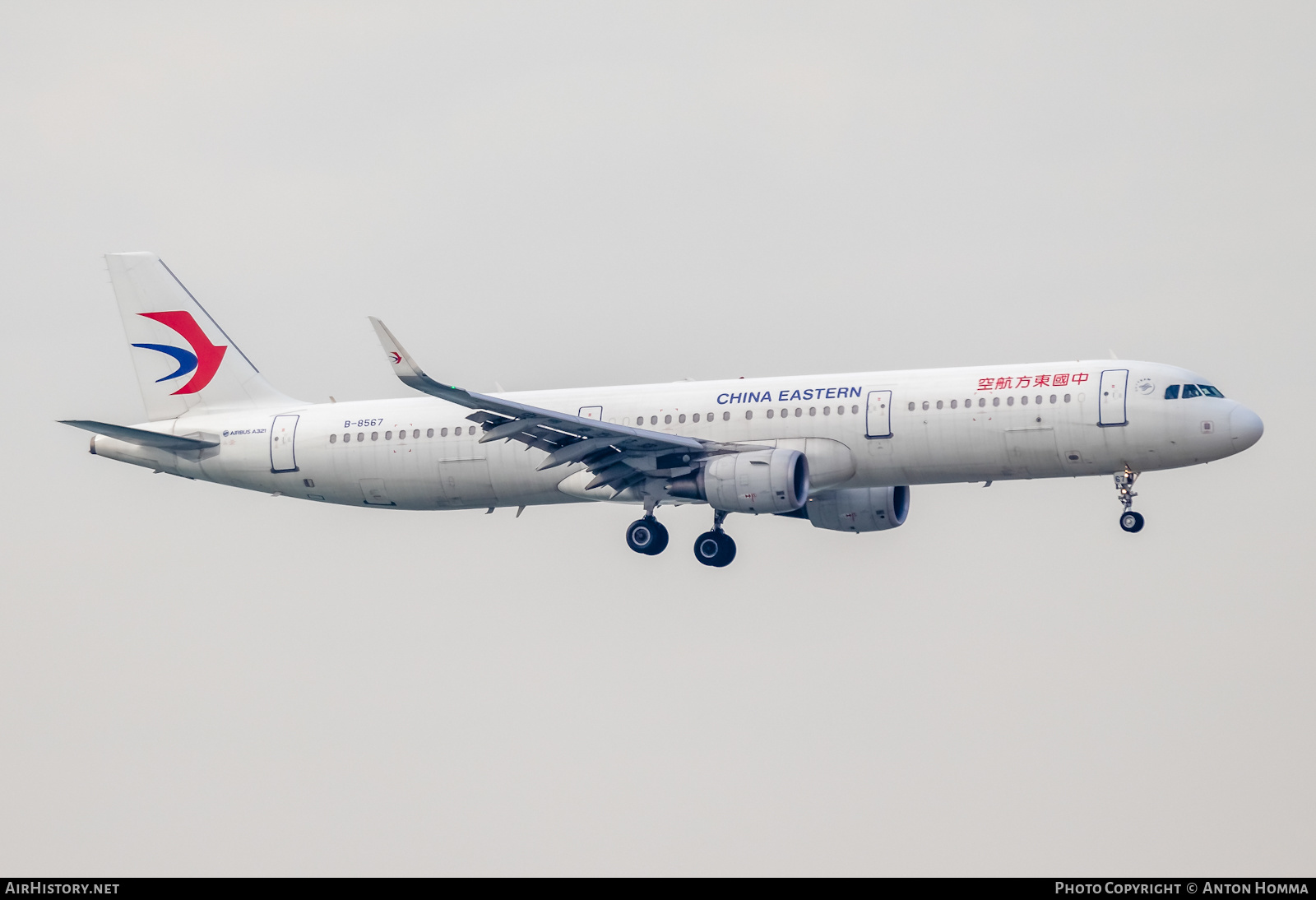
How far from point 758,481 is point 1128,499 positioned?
441 inches

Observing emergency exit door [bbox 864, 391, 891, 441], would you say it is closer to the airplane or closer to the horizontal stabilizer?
the airplane

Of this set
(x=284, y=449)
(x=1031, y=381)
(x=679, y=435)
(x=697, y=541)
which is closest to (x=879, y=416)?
(x=1031, y=381)

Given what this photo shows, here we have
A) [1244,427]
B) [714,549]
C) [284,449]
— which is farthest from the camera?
[284,449]

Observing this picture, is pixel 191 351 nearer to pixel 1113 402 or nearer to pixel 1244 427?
pixel 1113 402

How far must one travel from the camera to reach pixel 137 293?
6550cm

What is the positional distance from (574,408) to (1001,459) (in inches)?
557

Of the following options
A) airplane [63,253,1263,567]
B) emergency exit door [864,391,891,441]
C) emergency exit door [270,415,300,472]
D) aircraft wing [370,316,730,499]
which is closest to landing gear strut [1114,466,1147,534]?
airplane [63,253,1263,567]

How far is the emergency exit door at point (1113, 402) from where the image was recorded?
5247 centimetres

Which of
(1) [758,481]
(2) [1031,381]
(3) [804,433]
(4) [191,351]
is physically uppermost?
(4) [191,351]

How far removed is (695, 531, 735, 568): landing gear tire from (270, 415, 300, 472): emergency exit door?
14338 millimetres

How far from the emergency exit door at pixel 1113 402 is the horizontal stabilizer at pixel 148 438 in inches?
1191

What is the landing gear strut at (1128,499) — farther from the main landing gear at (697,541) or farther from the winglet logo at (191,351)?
the winglet logo at (191,351)

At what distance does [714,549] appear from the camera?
58.8 meters

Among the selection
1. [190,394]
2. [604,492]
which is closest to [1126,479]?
[604,492]
